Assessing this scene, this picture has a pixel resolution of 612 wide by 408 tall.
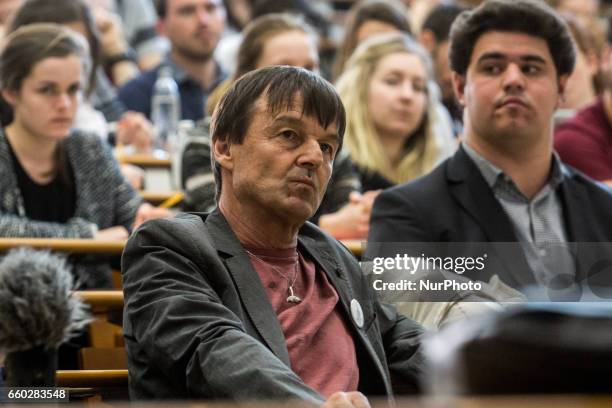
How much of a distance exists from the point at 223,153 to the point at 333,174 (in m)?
1.68

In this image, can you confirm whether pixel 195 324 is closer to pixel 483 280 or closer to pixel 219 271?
pixel 219 271

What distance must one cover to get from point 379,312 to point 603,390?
4.19ft

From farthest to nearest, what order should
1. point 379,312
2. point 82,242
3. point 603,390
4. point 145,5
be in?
point 145,5, point 82,242, point 379,312, point 603,390

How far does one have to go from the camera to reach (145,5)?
7312 mm

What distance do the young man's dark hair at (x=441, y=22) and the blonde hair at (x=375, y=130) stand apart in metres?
1.22

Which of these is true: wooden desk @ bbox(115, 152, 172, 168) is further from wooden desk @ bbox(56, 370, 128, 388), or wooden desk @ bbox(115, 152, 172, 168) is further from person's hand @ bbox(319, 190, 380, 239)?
wooden desk @ bbox(56, 370, 128, 388)

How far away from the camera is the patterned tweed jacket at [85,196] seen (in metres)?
3.79

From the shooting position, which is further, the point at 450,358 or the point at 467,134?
the point at 467,134

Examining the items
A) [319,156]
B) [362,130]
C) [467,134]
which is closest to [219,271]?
[319,156]

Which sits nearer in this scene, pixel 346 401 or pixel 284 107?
pixel 346 401

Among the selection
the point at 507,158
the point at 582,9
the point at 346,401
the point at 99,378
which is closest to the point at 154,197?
the point at 507,158

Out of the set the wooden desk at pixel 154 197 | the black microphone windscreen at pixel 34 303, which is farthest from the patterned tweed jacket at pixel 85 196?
the black microphone windscreen at pixel 34 303

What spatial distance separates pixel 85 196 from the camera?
4039mm

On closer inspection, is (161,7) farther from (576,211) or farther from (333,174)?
(576,211)
